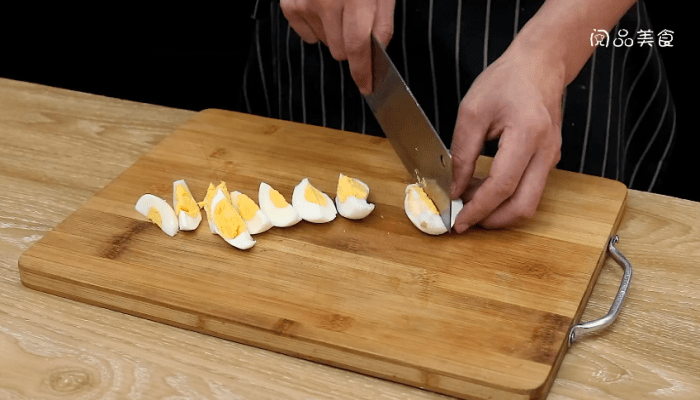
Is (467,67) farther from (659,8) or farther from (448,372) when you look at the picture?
(659,8)

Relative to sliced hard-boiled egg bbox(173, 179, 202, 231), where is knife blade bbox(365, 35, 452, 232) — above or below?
above

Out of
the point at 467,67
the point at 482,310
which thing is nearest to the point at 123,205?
the point at 482,310

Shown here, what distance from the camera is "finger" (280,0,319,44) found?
1.63m

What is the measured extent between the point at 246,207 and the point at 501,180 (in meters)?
0.46

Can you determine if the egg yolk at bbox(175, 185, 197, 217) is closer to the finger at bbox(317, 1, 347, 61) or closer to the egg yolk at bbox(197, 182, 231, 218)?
the egg yolk at bbox(197, 182, 231, 218)

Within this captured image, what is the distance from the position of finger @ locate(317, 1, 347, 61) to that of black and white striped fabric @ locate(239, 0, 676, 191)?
32cm

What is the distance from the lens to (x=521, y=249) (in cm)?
142

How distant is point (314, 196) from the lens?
1.50 m

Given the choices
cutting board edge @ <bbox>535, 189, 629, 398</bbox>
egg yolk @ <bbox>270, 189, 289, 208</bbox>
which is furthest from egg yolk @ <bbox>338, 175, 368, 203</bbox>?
cutting board edge @ <bbox>535, 189, 629, 398</bbox>

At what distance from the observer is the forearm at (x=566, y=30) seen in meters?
1.51

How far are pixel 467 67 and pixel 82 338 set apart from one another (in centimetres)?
104

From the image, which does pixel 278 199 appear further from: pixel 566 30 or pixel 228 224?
pixel 566 30

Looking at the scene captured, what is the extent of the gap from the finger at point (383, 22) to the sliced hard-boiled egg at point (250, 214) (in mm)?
408

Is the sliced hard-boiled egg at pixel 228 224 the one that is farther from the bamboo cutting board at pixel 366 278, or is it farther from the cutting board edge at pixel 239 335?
the cutting board edge at pixel 239 335
